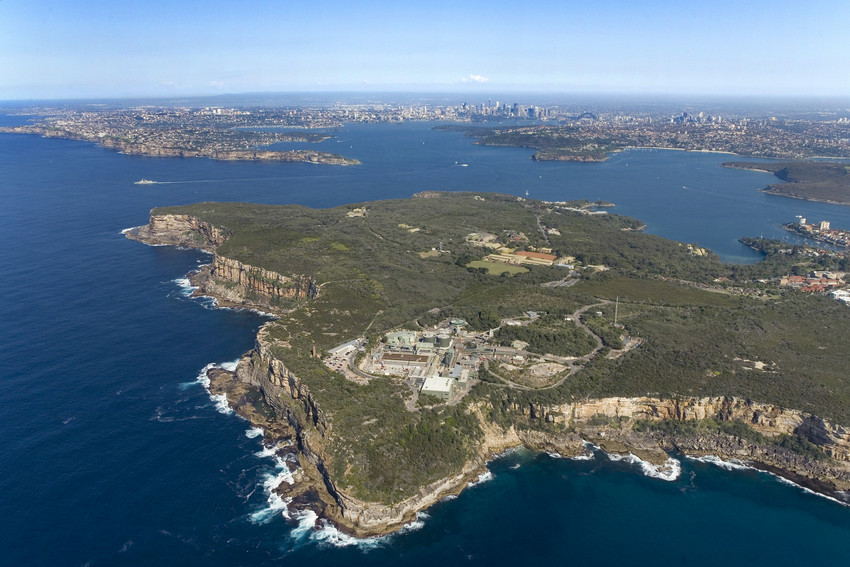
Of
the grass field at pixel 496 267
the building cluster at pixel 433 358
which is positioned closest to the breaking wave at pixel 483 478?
the building cluster at pixel 433 358

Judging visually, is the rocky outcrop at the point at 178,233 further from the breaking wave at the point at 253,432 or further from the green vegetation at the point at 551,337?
the green vegetation at the point at 551,337

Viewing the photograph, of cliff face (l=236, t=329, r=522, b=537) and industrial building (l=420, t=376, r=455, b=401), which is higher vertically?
industrial building (l=420, t=376, r=455, b=401)

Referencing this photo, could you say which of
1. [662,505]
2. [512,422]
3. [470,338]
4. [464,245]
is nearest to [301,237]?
[464,245]

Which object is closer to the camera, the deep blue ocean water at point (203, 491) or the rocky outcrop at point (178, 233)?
the deep blue ocean water at point (203, 491)

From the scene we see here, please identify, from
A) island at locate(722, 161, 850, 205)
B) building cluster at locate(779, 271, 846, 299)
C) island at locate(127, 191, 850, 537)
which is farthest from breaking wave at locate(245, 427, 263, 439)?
island at locate(722, 161, 850, 205)

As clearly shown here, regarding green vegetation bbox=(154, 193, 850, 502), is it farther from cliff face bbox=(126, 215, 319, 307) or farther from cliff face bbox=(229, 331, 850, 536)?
cliff face bbox=(126, 215, 319, 307)

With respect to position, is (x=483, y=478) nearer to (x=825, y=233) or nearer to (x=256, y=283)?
(x=256, y=283)
